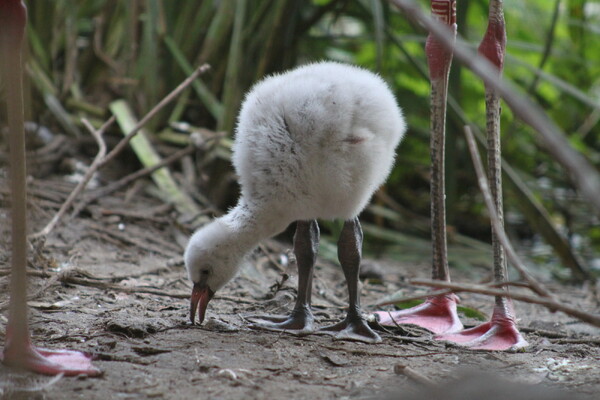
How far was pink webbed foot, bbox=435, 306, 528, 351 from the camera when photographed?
2.70 m

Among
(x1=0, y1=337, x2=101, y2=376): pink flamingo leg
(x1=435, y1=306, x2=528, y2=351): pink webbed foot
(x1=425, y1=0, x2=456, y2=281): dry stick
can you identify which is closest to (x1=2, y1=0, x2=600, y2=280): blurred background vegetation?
(x1=425, y1=0, x2=456, y2=281): dry stick

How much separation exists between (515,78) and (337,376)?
16.0 feet

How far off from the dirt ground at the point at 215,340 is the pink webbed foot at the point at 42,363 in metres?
0.03

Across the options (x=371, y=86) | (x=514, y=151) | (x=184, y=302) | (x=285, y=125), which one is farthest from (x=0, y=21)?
(x=514, y=151)

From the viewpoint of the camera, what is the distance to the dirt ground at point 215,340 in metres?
2.04

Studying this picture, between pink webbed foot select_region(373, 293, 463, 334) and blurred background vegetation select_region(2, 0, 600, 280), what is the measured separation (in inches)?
44.7

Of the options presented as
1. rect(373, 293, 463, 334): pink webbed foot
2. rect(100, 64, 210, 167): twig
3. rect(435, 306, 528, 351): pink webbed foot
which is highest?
rect(100, 64, 210, 167): twig

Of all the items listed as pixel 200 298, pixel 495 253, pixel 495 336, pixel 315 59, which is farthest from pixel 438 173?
pixel 315 59

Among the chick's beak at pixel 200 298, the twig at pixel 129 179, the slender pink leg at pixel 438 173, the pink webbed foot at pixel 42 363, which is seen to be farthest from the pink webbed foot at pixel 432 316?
the twig at pixel 129 179

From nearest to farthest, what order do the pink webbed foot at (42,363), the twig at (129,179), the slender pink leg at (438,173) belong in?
1. the pink webbed foot at (42,363)
2. the slender pink leg at (438,173)
3. the twig at (129,179)

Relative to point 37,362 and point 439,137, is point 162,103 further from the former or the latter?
point 37,362

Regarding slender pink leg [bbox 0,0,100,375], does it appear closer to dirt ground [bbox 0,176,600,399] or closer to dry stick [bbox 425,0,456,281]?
dirt ground [bbox 0,176,600,399]

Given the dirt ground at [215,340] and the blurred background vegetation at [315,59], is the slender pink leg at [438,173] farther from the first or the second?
the blurred background vegetation at [315,59]

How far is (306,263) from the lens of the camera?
9.50ft
